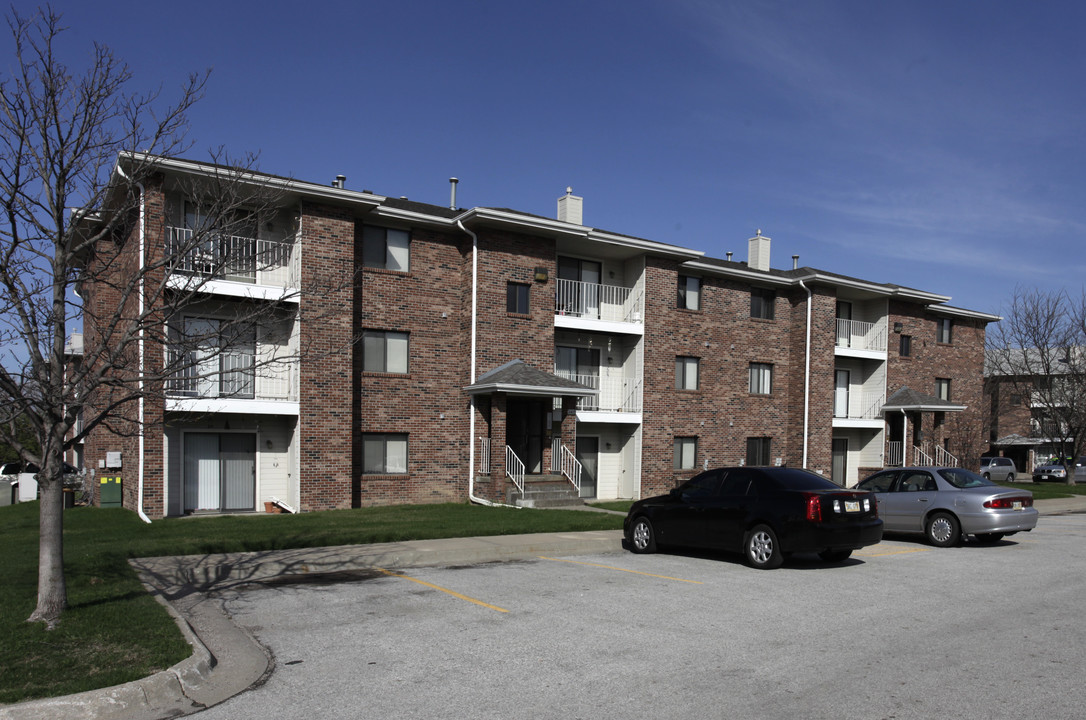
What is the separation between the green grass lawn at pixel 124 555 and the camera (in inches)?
251

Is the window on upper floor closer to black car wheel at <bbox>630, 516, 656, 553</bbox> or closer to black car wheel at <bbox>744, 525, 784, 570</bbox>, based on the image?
black car wheel at <bbox>630, 516, 656, 553</bbox>

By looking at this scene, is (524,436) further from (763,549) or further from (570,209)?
(763,549)

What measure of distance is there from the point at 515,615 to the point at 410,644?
151 cm

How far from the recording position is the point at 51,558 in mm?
7754

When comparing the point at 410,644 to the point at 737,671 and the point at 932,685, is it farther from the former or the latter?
the point at 932,685

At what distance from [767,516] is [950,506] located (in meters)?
4.91

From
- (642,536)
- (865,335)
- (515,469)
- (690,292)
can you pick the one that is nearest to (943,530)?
(642,536)

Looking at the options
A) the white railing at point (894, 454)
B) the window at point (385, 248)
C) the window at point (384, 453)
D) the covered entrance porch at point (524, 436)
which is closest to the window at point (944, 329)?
the white railing at point (894, 454)

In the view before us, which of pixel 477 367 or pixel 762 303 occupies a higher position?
pixel 762 303

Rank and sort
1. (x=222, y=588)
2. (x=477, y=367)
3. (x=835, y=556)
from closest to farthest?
(x=222, y=588) < (x=835, y=556) < (x=477, y=367)

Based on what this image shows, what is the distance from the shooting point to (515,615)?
8.70m

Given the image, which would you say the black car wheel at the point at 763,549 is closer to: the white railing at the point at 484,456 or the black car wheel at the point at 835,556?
the black car wheel at the point at 835,556

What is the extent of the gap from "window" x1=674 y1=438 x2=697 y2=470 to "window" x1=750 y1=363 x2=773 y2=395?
11.7 feet

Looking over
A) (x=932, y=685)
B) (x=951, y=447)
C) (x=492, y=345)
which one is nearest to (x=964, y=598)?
(x=932, y=685)
